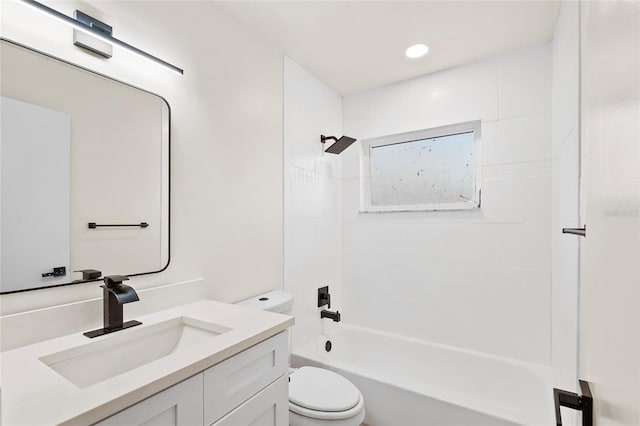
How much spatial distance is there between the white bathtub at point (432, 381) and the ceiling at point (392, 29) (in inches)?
84.0

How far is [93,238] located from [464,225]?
2.26 meters

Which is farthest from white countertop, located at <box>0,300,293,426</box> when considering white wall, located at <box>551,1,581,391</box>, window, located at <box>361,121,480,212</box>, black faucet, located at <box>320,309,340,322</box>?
window, located at <box>361,121,480,212</box>

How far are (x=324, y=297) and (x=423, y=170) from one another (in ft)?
4.38

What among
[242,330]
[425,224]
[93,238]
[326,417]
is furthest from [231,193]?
[425,224]

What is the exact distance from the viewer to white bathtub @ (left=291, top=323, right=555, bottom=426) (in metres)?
1.67

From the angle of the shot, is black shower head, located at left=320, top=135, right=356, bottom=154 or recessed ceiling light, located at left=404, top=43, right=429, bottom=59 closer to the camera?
recessed ceiling light, located at left=404, top=43, right=429, bottom=59

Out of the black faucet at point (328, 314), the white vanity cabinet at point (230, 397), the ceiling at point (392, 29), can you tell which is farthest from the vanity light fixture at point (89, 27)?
the black faucet at point (328, 314)

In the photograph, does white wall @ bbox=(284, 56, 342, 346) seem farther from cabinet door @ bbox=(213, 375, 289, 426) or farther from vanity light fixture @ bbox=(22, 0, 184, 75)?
vanity light fixture @ bbox=(22, 0, 184, 75)

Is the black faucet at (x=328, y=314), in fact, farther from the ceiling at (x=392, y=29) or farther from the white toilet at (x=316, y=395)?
the ceiling at (x=392, y=29)

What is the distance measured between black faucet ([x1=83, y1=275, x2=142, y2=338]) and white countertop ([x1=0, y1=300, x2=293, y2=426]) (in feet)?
0.16

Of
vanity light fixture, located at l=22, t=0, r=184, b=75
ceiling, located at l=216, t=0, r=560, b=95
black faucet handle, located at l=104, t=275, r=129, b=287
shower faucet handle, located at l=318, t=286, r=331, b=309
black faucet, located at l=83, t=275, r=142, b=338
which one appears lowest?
shower faucet handle, located at l=318, t=286, r=331, b=309

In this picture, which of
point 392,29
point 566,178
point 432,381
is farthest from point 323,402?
point 392,29

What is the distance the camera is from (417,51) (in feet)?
7.00

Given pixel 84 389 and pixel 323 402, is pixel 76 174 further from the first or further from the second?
pixel 323 402
